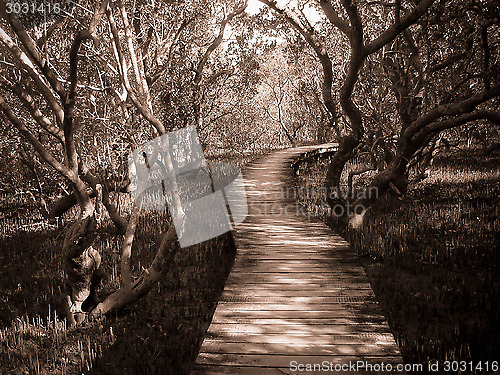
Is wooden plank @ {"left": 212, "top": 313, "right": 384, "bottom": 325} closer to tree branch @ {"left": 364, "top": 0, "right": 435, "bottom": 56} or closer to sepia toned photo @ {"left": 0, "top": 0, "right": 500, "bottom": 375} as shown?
sepia toned photo @ {"left": 0, "top": 0, "right": 500, "bottom": 375}

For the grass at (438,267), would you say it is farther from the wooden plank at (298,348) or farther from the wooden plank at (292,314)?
the wooden plank at (298,348)

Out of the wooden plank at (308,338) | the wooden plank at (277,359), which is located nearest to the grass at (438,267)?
the wooden plank at (308,338)

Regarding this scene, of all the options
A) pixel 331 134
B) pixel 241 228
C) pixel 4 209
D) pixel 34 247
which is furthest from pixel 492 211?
pixel 331 134

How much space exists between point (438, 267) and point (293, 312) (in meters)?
4.30

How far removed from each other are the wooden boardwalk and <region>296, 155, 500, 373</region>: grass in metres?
1.01

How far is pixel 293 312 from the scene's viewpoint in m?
4.57

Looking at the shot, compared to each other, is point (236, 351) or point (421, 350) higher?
point (236, 351)

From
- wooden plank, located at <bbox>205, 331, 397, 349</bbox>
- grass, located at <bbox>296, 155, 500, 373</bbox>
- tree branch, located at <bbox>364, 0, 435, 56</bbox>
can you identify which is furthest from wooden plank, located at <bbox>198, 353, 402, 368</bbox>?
tree branch, located at <bbox>364, 0, 435, 56</bbox>

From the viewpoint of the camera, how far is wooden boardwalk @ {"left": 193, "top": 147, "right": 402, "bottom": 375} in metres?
3.79

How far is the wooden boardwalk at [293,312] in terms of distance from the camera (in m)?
3.79

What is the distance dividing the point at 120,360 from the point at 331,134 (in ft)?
78.0

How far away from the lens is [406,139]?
28.2 ft

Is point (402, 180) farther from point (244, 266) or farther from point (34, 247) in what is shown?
point (34, 247)

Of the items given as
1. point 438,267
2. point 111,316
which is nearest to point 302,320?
point 111,316
